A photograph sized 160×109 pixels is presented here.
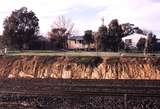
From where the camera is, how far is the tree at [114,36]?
65.8 m

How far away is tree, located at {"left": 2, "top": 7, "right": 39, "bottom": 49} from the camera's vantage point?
66688 mm

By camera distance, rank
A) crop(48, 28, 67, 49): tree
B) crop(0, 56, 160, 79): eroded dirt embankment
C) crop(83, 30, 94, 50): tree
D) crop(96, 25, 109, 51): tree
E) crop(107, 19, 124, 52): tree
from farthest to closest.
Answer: crop(48, 28, 67, 49): tree
crop(83, 30, 94, 50): tree
crop(107, 19, 124, 52): tree
crop(96, 25, 109, 51): tree
crop(0, 56, 160, 79): eroded dirt embankment

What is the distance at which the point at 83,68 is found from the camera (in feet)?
140

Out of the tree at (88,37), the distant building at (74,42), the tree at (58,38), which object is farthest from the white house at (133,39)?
the distant building at (74,42)

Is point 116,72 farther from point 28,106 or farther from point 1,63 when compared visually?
point 28,106

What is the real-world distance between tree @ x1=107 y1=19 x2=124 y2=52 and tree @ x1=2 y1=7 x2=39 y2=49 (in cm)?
1252

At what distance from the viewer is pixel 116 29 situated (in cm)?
6988

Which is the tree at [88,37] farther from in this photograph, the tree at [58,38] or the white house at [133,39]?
the white house at [133,39]

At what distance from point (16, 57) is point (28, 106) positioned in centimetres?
2771

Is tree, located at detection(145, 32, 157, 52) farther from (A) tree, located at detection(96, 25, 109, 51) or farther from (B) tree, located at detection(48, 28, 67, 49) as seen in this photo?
(B) tree, located at detection(48, 28, 67, 49)

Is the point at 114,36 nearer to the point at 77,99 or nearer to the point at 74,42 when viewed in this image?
the point at 74,42

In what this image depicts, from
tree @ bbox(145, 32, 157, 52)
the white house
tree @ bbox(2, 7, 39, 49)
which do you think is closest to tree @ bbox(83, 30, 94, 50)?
the white house

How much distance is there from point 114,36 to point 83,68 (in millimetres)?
25360

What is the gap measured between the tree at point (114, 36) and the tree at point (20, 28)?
1252 cm
